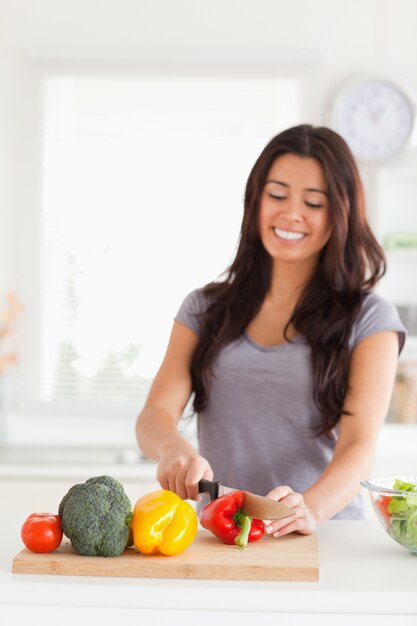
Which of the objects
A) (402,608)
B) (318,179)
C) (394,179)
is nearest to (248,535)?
(402,608)

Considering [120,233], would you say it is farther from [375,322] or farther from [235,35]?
[375,322]

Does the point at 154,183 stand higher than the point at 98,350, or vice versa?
the point at 154,183

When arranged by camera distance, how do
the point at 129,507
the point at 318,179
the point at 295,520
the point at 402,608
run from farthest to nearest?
1. the point at 318,179
2. the point at 295,520
3. the point at 129,507
4. the point at 402,608

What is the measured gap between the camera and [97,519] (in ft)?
5.36

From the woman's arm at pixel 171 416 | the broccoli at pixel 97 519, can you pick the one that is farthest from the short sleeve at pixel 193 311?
the broccoli at pixel 97 519

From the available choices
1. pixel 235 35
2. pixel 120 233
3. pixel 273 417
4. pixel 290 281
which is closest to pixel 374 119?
pixel 235 35

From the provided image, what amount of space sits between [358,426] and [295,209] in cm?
49

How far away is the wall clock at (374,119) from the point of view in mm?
4250

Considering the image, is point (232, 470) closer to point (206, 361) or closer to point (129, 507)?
point (206, 361)

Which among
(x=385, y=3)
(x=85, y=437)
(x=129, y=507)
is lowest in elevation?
(x=85, y=437)

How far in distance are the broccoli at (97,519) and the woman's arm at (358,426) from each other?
0.41m

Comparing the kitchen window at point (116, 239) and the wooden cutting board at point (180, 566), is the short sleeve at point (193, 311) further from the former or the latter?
the kitchen window at point (116, 239)

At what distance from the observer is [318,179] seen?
229 cm

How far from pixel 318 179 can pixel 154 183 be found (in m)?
2.23
